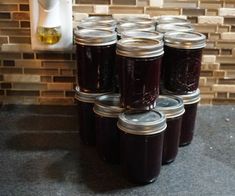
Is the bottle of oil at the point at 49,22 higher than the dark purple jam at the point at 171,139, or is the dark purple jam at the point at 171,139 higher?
the bottle of oil at the point at 49,22

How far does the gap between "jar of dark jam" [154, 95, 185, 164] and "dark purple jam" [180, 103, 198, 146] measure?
0.08 meters

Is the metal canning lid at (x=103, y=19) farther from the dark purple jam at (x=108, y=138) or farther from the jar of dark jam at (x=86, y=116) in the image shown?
the dark purple jam at (x=108, y=138)

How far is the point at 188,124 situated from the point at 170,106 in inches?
6.4

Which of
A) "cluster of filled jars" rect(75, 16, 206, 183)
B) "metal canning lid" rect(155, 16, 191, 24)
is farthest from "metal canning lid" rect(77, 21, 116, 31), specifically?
"metal canning lid" rect(155, 16, 191, 24)

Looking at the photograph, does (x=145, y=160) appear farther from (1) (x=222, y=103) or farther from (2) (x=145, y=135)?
(1) (x=222, y=103)

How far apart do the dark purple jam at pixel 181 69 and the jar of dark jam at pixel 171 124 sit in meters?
0.06

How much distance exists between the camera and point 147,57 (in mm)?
Answer: 1209

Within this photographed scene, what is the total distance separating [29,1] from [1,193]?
0.80 metres

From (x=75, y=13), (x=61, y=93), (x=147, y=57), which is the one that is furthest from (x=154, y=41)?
(x=61, y=93)

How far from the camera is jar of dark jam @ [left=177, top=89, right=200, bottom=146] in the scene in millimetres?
1421

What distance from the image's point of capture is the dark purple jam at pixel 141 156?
1201 millimetres

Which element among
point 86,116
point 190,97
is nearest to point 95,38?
point 86,116

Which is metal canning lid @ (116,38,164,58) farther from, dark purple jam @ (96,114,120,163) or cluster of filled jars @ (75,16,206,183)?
dark purple jam @ (96,114,120,163)

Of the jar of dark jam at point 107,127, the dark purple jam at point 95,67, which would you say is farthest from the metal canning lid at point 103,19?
the jar of dark jam at point 107,127
